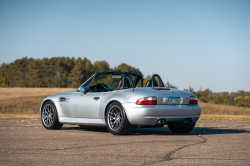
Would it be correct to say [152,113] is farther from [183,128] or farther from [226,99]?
[226,99]

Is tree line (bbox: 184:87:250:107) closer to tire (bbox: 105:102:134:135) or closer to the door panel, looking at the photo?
the door panel

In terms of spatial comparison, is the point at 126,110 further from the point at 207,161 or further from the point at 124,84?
the point at 207,161

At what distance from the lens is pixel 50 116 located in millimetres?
8883

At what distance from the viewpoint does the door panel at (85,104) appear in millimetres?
7766

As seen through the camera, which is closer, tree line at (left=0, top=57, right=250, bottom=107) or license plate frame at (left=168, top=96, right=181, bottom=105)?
license plate frame at (left=168, top=96, right=181, bottom=105)

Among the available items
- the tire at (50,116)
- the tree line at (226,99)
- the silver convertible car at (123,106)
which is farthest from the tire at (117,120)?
the tree line at (226,99)

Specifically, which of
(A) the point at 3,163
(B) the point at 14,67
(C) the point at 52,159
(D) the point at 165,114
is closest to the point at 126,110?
(D) the point at 165,114

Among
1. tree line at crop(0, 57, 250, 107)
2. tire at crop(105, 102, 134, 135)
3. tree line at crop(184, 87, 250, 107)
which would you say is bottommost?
tree line at crop(184, 87, 250, 107)

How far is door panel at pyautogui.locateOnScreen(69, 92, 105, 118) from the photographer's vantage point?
25.5 feet

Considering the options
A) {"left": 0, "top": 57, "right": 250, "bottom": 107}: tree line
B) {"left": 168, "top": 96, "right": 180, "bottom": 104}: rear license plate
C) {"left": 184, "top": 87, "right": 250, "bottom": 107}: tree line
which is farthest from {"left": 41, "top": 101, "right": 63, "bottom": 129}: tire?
{"left": 0, "top": 57, "right": 250, "bottom": 107}: tree line

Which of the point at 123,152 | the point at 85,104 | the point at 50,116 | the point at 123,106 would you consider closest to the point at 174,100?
the point at 123,106

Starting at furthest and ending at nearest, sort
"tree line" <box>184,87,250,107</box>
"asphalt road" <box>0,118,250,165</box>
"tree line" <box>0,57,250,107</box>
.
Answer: "tree line" <box>0,57,250,107</box> < "tree line" <box>184,87,250,107</box> < "asphalt road" <box>0,118,250,165</box>

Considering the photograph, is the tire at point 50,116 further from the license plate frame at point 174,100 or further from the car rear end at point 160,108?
the license plate frame at point 174,100

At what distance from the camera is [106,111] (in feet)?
24.5
